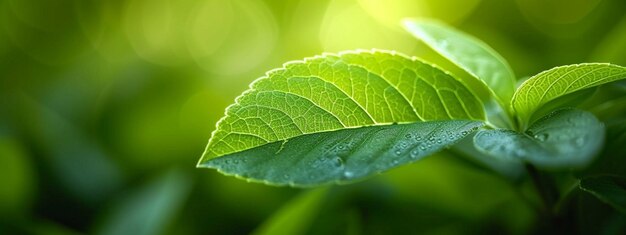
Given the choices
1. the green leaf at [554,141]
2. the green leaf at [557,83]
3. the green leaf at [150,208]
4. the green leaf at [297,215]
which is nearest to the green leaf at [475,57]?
the green leaf at [557,83]

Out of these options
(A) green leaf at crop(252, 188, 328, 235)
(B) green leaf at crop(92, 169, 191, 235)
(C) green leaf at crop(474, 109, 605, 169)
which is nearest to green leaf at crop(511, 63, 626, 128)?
(C) green leaf at crop(474, 109, 605, 169)

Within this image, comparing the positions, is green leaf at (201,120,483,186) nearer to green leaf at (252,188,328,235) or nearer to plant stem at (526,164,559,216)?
plant stem at (526,164,559,216)

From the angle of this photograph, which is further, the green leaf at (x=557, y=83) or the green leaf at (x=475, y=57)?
the green leaf at (x=475, y=57)

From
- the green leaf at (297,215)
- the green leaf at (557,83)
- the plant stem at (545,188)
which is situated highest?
the green leaf at (557,83)

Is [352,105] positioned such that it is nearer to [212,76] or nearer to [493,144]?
[493,144]

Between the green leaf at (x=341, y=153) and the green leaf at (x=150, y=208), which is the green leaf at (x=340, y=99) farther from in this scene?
the green leaf at (x=150, y=208)

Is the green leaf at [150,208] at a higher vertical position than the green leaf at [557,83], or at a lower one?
lower
